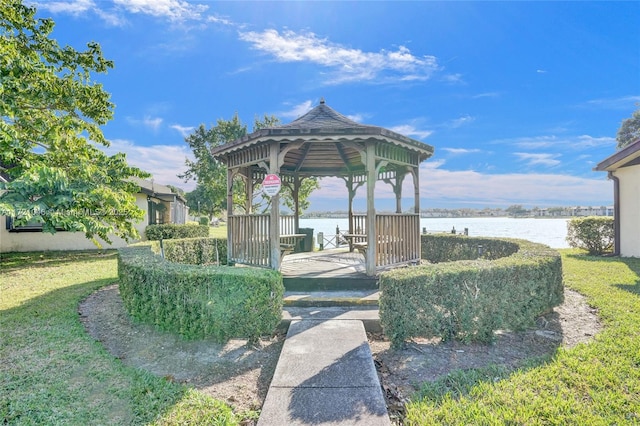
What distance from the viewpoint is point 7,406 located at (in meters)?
2.59

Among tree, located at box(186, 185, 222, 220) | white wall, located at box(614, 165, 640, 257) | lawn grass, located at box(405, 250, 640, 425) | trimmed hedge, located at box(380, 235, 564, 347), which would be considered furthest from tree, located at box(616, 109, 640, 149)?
tree, located at box(186, 185, 222, 220)

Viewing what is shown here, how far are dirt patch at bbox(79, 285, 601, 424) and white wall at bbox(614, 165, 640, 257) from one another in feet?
25.7

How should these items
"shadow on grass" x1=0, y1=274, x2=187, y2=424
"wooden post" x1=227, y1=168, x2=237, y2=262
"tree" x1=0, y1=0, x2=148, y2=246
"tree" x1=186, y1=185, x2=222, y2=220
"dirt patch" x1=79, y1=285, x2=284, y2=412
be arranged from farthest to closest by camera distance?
"tree" x1=186, y1=185, x2=222, y2=220, "wooden post" x1=227, y1=168, x2=237, y2=262, "tree" x1=0, y1=0, x2=148, y2=246, "dirt patch" x1=79, y1=285, x2=284, y2=412, "shadow on grass" x1=0, y1=274, x2=187, y2=424

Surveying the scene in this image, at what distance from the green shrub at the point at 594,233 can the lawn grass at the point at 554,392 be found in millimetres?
9464

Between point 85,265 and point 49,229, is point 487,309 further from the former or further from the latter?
point 85,265

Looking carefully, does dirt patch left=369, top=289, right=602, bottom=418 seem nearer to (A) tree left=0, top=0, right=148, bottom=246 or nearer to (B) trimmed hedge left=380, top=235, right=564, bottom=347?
(B) trimmed hedge left=380, top=235, right=564, bottom=347

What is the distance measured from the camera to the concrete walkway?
2.23 m

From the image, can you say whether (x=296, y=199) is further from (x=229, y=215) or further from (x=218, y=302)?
(x=218, y=302)

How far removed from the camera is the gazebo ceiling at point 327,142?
5723mm

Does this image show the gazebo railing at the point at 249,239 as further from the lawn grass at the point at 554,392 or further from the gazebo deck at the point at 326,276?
the lawn grass at the point at 554,392

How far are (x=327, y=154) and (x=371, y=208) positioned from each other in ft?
10.8

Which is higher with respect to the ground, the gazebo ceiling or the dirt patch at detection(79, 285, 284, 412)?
the gazebo ceiling

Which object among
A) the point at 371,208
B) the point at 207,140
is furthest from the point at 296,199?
the point at 207,140

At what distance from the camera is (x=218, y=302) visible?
3674 mm
